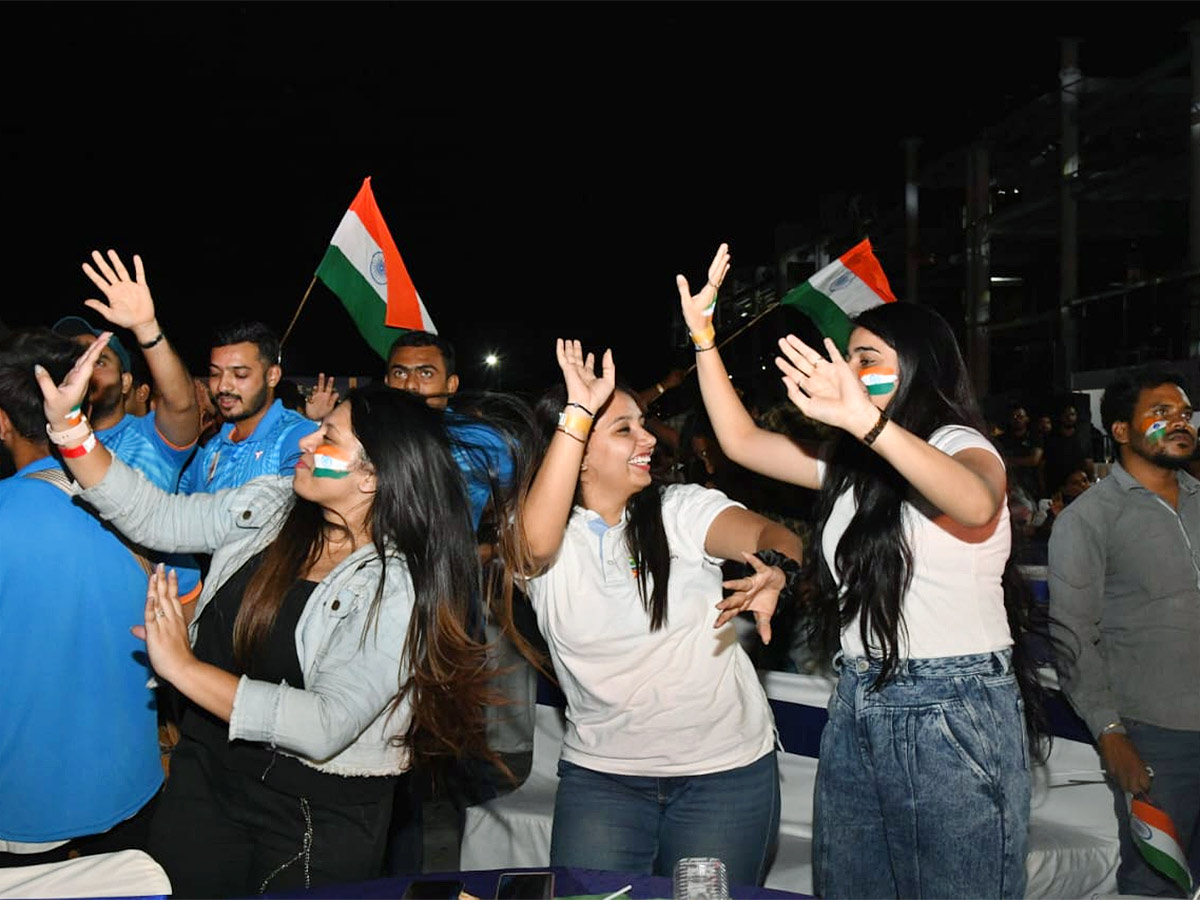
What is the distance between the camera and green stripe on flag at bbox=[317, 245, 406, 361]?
5.57 meters

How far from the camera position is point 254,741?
95.9 inches

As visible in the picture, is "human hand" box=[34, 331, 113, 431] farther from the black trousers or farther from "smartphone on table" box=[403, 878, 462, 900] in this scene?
"smartphone on table" box=[403, 878, 462, 900]

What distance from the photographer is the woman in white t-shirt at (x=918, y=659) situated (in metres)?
2.43

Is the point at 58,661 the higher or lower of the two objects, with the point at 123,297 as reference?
lower

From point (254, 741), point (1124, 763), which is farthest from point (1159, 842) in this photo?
point (254, 741)

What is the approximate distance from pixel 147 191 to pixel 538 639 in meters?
14.7

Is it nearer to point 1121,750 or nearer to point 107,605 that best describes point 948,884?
point 1121,750

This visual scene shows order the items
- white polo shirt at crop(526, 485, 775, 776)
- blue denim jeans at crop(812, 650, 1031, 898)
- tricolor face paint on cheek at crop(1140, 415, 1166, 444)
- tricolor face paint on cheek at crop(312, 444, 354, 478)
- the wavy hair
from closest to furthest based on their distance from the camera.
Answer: blue denim jeans at crop(812, 650, 1031, 898) < the wavy hair < tricolor face paint on cheek at crop(312, 444, 354, 478) < white polo shirt at crop(526, 485, 775, 776) < tricolor face paint on cheek at crop(1140, 415, 1166, 444)

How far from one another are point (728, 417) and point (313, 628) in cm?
121

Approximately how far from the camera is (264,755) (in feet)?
8.18

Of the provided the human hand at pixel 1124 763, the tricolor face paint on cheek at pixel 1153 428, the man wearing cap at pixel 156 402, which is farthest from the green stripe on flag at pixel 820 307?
the man wearing cap at pixel 156 402

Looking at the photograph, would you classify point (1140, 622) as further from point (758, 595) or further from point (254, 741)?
point (254, 741)

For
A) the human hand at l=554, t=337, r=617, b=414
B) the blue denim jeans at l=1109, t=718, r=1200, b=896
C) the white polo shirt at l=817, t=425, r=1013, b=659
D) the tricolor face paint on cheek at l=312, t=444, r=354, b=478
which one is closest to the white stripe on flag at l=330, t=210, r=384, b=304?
the human hand at l=554, t=337, r=617, b=414

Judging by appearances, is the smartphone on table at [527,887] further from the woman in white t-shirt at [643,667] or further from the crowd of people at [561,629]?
the woman in white t-shirt at [643,667]
